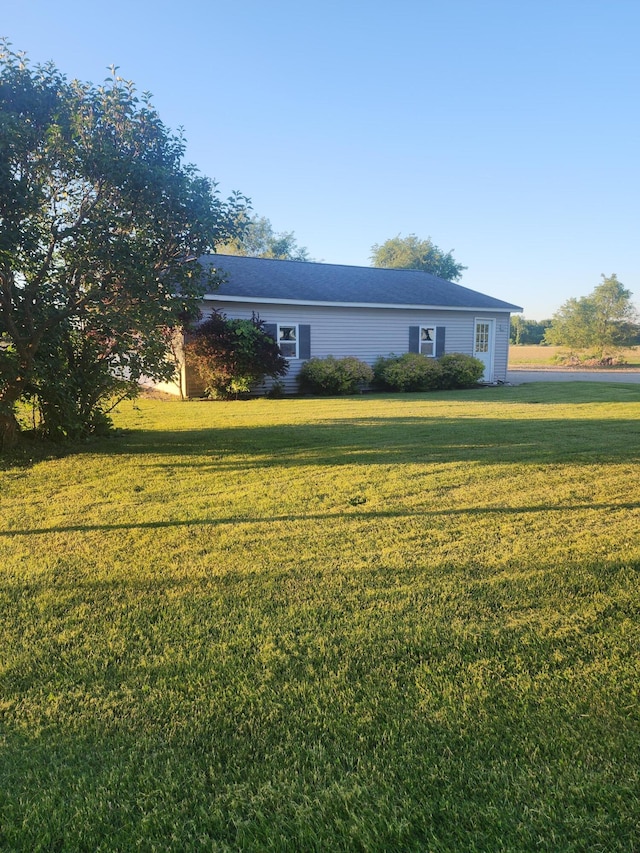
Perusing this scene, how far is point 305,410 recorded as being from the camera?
11805 mm

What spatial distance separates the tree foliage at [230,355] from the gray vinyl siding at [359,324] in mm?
908

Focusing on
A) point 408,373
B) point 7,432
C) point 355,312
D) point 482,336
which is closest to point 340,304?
point 355,312

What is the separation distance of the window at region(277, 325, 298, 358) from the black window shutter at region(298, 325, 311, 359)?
0.42ft

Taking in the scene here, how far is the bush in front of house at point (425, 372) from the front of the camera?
16.9m

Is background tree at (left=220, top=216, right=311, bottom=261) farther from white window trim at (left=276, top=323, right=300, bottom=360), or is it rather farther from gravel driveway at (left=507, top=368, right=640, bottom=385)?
white window trim at (left=276, top=323, right=300, bottom=360)

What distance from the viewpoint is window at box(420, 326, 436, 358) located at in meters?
18.7

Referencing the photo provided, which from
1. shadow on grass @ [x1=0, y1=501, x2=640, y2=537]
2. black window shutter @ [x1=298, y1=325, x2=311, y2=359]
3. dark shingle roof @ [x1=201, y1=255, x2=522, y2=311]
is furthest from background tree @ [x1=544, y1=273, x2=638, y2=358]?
shadow on grass @ [x1=0, y1=501, x2=640, y2=537]

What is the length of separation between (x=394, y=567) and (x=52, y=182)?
6.09 meters

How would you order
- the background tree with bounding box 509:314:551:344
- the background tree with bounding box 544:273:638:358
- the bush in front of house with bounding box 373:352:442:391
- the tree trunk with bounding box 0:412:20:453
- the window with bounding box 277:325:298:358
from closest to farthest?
the tree trunk with bounding box 0:412:20:453, the window with bounding box 277:325:298:358, the bush in front of house with bounding box 373:352:442:391, the background tree with bounding box 544:273:638:358, the background tree with bounding box 509:314:551:344

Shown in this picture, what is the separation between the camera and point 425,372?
1708cm

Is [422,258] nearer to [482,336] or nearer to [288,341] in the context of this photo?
[482,336]

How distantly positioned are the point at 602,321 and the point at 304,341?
27.2m

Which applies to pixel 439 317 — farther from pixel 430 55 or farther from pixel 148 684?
pixel 148 684

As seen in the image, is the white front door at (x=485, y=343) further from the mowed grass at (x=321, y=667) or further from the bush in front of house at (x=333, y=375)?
the mowed grass at (x=321, y=667)
